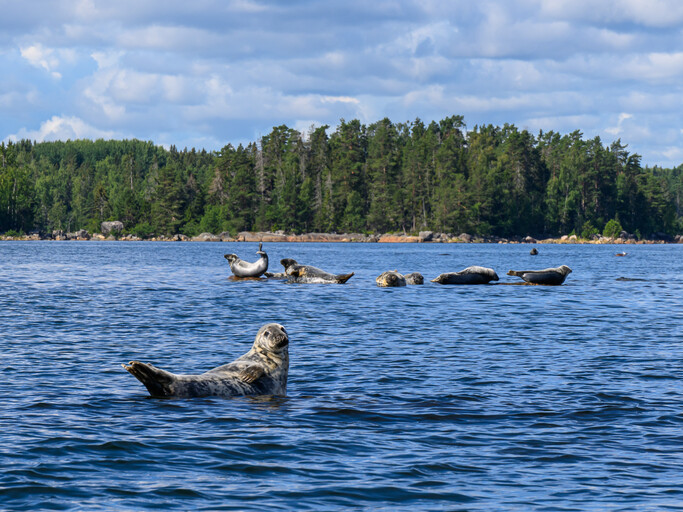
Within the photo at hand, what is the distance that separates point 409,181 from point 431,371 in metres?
180

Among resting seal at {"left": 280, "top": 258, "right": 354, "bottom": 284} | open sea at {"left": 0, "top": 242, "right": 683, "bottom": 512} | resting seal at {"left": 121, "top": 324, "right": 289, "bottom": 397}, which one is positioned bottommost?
open sea at {"left": 0, "top": 242, "right": 683, "bottom": 512}

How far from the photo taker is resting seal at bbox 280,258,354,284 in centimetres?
4500

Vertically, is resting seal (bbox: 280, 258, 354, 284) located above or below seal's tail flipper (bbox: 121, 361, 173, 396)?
above

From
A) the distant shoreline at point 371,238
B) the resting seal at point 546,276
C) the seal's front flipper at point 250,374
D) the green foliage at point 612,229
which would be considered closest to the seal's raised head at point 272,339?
the seal's front flipper at point 250,374

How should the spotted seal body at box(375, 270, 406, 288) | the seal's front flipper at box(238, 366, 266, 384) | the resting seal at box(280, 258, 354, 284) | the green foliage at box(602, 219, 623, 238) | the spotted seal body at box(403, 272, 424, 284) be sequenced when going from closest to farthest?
1. the seal's front flipper at box(238, 366, 266, 384)
2. the spotted seal body at box(375, 270, 406, 288)
3. the resting seal at box(280, 258, 354, 284)
4. the spotted seal body at box(403, 272, 424, 284)
5. the green foliage at box(602, 219, 623, 238)

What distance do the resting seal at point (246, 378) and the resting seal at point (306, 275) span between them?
29763 millimetres

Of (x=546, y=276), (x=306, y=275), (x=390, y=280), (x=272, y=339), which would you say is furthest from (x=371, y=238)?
(x=272, y=339)

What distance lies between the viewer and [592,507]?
8.91 metres

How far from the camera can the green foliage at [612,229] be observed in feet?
629

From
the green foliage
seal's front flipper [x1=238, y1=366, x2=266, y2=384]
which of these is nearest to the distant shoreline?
the green foliage

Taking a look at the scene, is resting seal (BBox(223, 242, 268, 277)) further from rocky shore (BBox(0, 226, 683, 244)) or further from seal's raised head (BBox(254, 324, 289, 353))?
rocky shore (BBox(0, 226, 683, 244))

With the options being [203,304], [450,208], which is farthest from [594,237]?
[203,304]

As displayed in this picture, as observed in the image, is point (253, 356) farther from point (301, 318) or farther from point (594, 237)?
point (594, 237)

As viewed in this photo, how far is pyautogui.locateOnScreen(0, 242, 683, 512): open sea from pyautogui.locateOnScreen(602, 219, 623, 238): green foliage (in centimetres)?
17223
